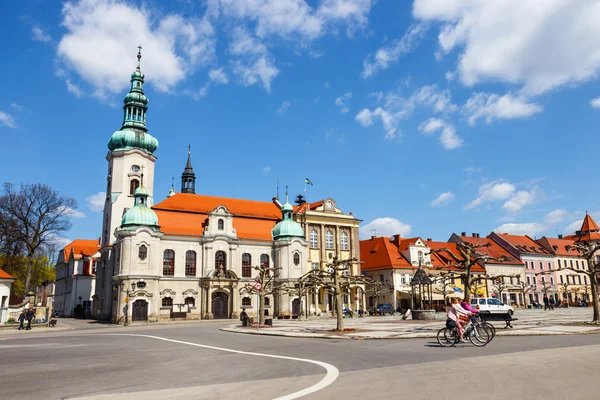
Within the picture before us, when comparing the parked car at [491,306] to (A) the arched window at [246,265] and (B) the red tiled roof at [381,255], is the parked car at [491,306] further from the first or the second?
(B) the red tiled roof at [381,255]

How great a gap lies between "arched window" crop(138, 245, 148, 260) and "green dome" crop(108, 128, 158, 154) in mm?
15677

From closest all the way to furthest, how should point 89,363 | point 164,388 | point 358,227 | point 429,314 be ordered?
point 164,388
point 89,363
point 429,314
point 358,227

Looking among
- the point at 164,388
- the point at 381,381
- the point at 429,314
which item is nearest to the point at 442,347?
the point at 381,381

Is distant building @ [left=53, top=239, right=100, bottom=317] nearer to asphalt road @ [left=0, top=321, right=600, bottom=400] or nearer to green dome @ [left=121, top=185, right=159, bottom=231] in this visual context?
green dome @ [left=121, top=185, right=159, bottom=231]

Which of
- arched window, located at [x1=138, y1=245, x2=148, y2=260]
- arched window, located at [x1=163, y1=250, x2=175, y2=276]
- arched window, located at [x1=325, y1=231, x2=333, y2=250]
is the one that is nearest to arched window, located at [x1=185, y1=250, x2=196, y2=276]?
arched window, located at [x1=163, y1=250, x2=175, y2=276]

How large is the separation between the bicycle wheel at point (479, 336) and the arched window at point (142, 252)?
4254cm

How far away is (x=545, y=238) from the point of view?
310 ft

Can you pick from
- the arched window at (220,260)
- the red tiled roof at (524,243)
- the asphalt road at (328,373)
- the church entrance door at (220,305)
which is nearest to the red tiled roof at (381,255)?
the arched window at (220,260)

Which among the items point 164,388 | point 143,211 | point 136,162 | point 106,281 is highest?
point 136,162

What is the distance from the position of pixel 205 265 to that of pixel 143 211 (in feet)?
31.6

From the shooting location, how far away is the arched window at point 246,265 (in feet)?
198

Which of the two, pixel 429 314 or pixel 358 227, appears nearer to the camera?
pixel 429 314

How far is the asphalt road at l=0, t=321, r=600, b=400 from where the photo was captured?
9062 millimetres

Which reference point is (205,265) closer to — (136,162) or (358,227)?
(136,162)
